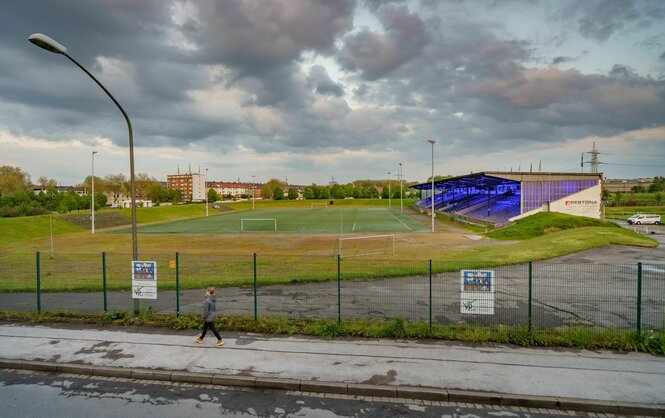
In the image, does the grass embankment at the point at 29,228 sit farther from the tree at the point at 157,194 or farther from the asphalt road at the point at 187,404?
the tree at the point at 157,194

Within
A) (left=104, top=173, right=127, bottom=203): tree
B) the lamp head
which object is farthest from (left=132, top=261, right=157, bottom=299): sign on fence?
(left=104, top=173, right=127, bottom=203): tree

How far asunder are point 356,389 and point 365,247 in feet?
85.6

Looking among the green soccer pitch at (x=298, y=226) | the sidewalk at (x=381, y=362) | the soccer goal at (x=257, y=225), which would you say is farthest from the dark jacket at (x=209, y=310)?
the soccer goal at (x=257, y=225)

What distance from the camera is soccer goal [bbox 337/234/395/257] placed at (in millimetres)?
29078

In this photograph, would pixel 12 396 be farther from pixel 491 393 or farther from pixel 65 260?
pixel 65 260

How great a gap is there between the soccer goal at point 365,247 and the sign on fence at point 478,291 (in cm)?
1652

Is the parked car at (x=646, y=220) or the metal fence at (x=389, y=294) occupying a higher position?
the parked car at (x=646, y=220)

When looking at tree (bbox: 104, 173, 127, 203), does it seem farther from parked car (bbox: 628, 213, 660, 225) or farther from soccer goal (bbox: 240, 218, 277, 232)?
parked car (bbox: 628, 213, 660, 225)

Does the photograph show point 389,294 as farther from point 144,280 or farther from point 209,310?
point 144,280

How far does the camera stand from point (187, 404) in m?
7.14

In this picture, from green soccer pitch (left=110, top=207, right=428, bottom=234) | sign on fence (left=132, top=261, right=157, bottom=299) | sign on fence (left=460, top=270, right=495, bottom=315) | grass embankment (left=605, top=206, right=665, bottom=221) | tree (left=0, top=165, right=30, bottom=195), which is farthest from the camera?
tree (left=0, top=165, right=30, bottom=195)

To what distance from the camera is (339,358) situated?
8.72m

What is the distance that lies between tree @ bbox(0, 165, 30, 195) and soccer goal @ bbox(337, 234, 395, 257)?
280 ft

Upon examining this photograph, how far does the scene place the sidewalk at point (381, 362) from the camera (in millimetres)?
7324
